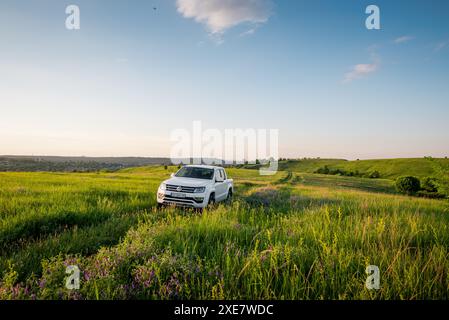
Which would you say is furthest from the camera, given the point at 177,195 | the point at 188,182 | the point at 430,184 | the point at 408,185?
the point at 408,185

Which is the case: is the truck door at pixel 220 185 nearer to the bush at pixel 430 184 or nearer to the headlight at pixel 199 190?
the headlight at pixel 199 190

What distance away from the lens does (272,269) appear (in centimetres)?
362

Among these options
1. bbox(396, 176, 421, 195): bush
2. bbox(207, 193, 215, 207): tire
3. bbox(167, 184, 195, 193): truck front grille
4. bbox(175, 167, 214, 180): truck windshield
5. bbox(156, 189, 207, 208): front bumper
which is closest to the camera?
bbox(156, 189, 207, 208): front bumper

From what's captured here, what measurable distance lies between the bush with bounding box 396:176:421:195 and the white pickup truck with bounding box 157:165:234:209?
4743 centimetres

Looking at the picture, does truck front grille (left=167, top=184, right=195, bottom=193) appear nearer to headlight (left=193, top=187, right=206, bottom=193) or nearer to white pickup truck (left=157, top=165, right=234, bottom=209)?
white pickup truck (left=157, top=165, right=234, bottom=209)

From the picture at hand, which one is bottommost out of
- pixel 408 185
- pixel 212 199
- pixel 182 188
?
pixel 408 185

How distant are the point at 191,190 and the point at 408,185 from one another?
50.7 m

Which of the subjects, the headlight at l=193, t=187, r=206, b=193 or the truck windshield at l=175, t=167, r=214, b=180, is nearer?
the headlight at l=193, t=187, r=206, b=193

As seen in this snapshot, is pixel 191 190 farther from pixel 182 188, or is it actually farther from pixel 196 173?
pixel 196 173

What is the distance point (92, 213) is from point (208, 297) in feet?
25.1

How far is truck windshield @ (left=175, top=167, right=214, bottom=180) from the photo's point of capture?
13438 mm

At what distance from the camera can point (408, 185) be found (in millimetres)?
46844

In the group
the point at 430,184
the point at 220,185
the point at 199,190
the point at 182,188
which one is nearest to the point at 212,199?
the point at 199,190

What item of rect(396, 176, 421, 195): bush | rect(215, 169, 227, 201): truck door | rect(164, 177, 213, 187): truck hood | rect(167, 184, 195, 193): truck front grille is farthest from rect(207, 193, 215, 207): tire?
rect(396, 176, 421, 195): bush
